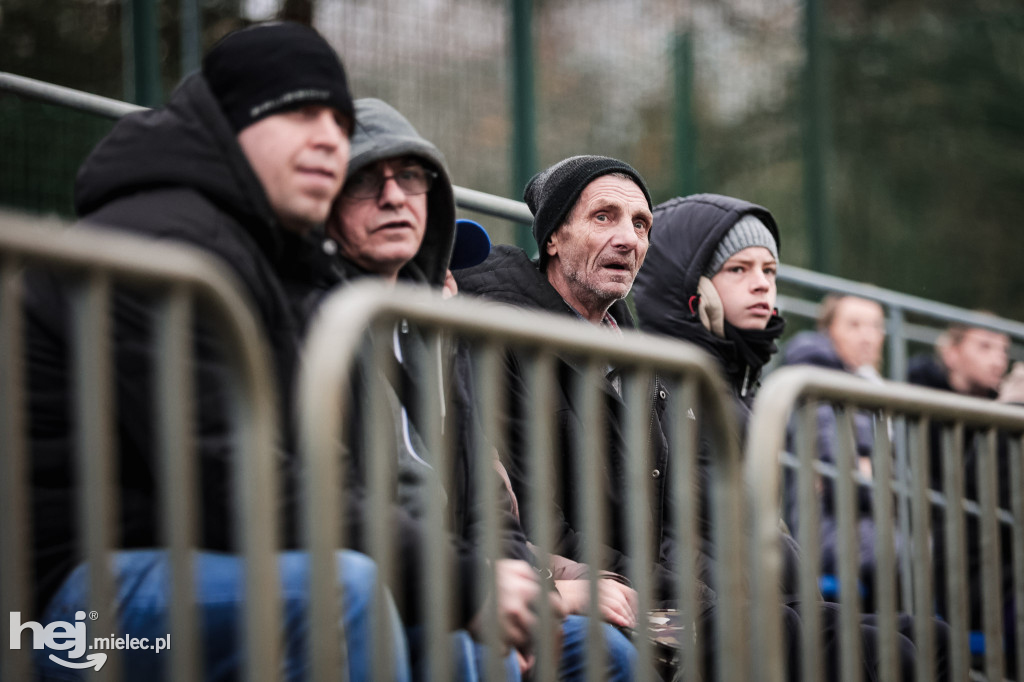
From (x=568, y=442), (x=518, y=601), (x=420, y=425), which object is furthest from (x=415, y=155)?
(x=518, y=601)

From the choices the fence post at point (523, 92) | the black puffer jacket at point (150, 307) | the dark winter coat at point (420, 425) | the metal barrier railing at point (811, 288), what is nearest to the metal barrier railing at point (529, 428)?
the dark winter coat at point (420, 425)

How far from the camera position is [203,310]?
1801 millimetres

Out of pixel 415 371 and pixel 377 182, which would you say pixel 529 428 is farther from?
pixel 377 182

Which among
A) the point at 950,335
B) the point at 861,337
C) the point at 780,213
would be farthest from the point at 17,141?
the point at 780,213

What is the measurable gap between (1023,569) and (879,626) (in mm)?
487

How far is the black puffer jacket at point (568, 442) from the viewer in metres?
2.94

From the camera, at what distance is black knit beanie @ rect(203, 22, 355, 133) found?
2572 millimetres

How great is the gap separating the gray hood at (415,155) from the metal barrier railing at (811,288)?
950 millimetres

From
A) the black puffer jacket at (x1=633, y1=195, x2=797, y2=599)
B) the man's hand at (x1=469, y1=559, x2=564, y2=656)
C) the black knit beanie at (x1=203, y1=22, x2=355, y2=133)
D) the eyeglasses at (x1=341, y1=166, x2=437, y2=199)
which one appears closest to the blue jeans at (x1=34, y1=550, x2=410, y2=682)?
the man's hand at (x1=469, y1=559, x2=564, y2=656)

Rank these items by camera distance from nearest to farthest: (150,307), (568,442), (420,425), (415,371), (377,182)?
(150,307) → (420,425) → (415,371) → (377,182) → (568,442)

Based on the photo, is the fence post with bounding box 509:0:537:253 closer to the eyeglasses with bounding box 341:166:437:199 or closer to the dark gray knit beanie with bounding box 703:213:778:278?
the dark gray knit beanie with bounding box 703:213:778:278

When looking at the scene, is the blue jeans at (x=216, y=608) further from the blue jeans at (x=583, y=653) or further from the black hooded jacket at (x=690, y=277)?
the black hooded jacket at (x=690, y=277)

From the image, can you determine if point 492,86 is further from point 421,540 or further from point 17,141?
point 421,540

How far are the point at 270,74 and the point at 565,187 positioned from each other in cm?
143
